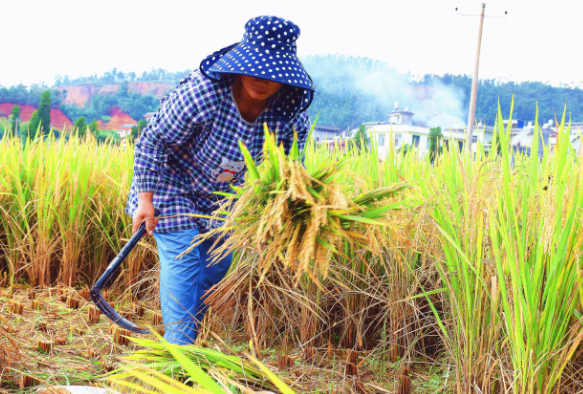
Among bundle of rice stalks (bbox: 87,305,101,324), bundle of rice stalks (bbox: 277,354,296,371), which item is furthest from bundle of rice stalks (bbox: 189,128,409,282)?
bundle of rice stalks (bbox: 87,305,101,324)

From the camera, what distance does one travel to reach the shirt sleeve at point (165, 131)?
1.77 m

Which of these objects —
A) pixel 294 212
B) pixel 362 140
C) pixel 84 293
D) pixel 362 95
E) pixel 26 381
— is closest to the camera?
pixel 294 212

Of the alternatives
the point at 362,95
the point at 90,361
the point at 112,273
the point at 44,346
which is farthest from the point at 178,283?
the point at 362,95

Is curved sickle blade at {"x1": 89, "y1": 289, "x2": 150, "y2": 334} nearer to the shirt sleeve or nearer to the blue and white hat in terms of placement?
the shirt sleeve

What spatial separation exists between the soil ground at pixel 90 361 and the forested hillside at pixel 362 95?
2193 centimetres

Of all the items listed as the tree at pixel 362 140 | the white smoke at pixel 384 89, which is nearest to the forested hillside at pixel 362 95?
the white smoke at pixel 384 89

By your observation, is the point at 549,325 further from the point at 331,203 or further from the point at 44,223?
the point at 44,223

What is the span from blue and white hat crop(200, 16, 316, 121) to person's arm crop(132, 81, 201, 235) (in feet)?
0.47

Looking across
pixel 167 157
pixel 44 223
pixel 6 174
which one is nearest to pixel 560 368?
pixel 167 157

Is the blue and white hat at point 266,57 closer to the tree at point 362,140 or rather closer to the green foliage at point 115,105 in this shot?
the tree at point 362,140

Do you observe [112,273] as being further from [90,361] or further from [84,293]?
[84,293]

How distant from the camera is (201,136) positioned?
1.90 metres

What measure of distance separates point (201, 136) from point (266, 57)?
18.3 inches

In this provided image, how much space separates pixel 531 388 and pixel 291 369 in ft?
3.22
